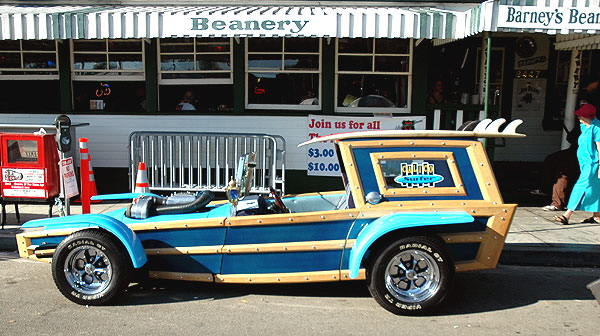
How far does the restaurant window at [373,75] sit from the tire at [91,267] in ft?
18.6

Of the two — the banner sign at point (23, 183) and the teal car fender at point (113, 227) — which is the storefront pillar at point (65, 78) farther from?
the teal car fender at point (113, 227)

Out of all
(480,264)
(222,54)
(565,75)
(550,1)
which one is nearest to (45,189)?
(222,54)

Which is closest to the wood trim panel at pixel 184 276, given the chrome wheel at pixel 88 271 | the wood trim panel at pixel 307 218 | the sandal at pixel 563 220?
the chrome wheel at pixel 88 271

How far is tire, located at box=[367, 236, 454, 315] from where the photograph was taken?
4488mm

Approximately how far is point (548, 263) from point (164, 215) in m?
4.43

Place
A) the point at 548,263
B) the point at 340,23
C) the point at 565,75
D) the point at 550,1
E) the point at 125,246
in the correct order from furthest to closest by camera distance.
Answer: the point at 565,75
the point at 340,23
the point at 550,1
the point at 548,263
the point at 125,246

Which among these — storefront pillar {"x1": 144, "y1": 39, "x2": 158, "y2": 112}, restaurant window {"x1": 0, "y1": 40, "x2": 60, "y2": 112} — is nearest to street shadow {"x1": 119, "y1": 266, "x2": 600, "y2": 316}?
storefront pillar {"x1": 144, "y1": 39, "x2": 158, "y2": 112}

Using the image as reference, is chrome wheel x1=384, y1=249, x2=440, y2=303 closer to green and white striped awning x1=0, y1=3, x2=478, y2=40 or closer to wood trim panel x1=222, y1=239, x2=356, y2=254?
wood trim panel x1=222, y1=239, x2=356, y2=254

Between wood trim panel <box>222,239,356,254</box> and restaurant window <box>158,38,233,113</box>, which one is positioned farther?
restaurant window <box>158,38,233,113</box>

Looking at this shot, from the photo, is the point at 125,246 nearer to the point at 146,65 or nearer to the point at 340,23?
the point at 340,23

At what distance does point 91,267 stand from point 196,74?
18.3 feet

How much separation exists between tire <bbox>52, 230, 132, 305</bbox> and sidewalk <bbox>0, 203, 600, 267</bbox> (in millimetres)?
2546

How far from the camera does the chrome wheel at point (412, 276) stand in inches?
179

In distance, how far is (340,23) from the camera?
7.75m
